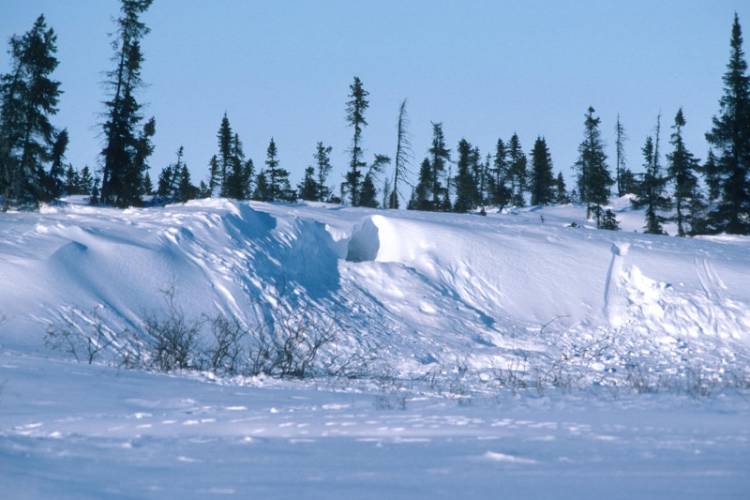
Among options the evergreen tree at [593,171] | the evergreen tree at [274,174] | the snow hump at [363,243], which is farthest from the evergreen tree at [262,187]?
the snow hump at [363,243]

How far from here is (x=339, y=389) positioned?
27.6ft

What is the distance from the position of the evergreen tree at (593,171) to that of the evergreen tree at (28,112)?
33406 millimetres

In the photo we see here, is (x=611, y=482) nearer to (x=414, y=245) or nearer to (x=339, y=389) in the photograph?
(x=339, y=389)

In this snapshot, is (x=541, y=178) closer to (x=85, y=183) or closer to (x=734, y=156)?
(x=734, y=156)

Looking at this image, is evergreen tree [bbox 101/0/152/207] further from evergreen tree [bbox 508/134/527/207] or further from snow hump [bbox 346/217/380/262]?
evergreen tree [bbox 508/134/527/207]

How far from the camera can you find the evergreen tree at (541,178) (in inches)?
2432

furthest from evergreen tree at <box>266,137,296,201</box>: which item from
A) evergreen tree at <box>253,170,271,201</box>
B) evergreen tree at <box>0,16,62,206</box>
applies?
evergreen tree at <box>0,16,62,206</box>

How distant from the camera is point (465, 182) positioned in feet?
193

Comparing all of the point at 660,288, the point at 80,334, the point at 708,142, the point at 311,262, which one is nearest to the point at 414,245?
the point at 311,262

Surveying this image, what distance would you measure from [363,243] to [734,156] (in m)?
23.6

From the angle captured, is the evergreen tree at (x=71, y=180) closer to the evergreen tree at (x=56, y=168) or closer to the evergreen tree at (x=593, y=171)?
the evergreen tree at (x=56, y=168)

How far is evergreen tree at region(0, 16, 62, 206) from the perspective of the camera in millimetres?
27219

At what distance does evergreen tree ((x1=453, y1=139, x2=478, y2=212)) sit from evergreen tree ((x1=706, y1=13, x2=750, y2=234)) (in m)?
23.8

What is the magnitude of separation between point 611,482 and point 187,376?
690 centimetres
